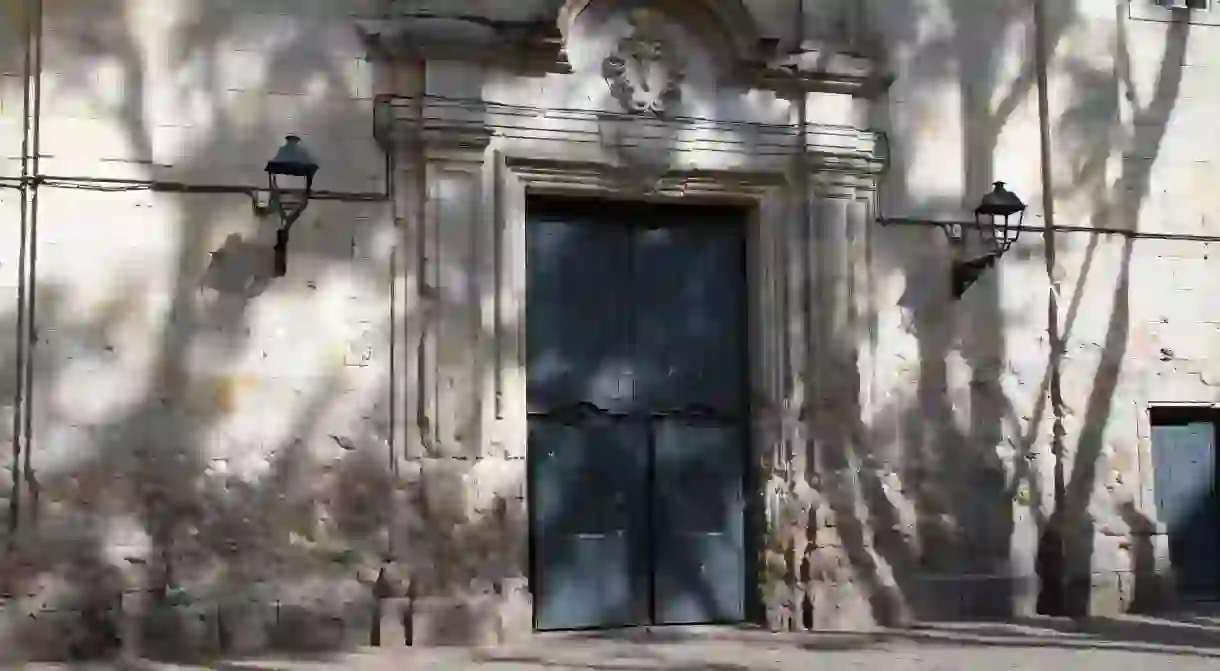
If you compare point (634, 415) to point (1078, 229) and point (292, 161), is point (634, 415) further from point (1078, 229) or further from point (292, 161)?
point (1078, 229)

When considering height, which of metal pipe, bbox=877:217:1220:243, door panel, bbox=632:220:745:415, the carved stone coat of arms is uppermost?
the carved stone coat of arms

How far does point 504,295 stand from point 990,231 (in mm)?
3319

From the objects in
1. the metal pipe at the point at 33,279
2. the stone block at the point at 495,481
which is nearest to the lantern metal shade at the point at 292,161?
the metal pipe at the point at 33,279

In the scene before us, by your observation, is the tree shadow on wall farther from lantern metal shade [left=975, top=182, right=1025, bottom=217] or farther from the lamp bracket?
lantern metal shade [left=975, top=182, right=1025, bottom=217]

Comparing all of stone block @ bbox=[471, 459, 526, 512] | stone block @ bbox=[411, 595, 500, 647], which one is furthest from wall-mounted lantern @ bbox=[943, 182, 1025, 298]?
stone block @ bbox=[411, 595, 500, 647]

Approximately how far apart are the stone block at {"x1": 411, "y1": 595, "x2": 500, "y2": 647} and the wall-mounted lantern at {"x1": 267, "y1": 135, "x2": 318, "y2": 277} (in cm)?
210

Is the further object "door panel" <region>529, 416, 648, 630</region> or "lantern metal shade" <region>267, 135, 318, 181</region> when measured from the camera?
"door panel" <region>529, 416, 648, 630</region>

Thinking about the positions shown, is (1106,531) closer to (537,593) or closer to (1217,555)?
(1217,555)

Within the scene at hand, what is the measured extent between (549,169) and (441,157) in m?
0.69

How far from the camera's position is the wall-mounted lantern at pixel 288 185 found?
7.46 m

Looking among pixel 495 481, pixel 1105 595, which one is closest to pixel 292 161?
pixel 495 481

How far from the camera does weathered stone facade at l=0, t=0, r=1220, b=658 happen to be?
754 cm

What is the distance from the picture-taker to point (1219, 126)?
32.3 ft

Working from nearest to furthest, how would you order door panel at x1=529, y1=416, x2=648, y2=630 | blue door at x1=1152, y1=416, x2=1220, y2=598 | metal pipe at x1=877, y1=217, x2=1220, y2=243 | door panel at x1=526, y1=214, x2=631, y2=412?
door panel at x1=529, y1=416, x2=648, y2=630
door panel at x1=526, y1=214, x2=631, y2=412
metal pipe at x1=877, y1=217, x2=1220, y2=243
blue door at x1=1152, y1=416, x2=1220, y2=598
